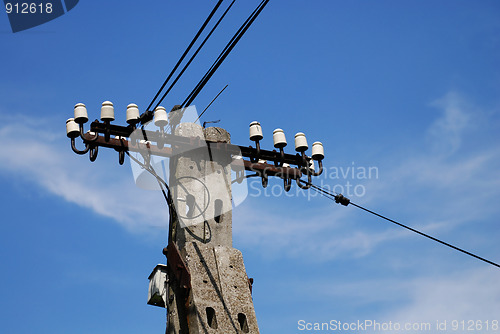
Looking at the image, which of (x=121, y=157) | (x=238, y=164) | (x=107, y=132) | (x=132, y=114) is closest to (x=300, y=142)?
(x=238, y=164)

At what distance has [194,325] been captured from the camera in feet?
40.8

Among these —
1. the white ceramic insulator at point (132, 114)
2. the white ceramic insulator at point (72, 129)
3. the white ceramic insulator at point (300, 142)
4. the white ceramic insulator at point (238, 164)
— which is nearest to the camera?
the white ceramic insulator at point (72, 129)

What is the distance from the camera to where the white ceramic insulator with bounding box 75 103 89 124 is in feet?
42.7

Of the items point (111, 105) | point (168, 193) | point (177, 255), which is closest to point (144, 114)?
point (111, 105)

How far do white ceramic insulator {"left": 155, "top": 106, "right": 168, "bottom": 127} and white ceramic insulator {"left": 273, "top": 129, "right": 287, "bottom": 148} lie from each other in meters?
2.36

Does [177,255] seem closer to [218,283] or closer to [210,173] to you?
[218,283]

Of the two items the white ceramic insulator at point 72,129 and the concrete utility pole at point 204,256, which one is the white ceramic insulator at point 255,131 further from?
the white ceramic insulator at point 72,129

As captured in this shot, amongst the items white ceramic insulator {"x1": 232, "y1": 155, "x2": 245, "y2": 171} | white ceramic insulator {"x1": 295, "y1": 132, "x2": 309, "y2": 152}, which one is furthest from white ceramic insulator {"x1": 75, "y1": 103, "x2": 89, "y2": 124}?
white ceramic insulator {"x1": 295, "y1": 132, "x2": 309, "y2": 152}

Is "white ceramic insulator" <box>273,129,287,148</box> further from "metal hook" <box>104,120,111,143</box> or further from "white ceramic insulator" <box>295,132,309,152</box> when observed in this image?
"metal hook" <box>104,120,111,143</box>

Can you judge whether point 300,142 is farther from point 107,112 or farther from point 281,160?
point 107,112

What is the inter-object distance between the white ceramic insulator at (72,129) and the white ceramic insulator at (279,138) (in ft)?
12.4

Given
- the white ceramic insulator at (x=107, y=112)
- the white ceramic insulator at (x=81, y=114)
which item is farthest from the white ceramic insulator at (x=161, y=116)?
the white ceramic insulator at (x=81, y=114)

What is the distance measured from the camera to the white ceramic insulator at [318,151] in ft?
49.1

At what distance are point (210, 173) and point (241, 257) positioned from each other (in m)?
1.68
